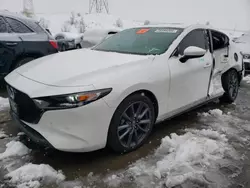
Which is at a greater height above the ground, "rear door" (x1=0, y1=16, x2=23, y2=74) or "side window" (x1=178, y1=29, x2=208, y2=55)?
"side window" (x1=178, y1=29, x2=208, y2=55)

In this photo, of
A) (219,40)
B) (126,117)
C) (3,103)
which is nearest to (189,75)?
(126,117)

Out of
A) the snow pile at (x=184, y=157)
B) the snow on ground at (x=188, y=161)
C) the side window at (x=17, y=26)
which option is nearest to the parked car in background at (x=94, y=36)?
the side window at (x=17, y=26)

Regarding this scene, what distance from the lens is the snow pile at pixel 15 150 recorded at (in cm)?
272

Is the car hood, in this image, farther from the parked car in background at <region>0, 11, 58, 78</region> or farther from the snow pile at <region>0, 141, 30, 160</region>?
the parked car in background at <region>0, 11, 58, 78</region>

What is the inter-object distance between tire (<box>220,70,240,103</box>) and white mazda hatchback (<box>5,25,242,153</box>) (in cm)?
53

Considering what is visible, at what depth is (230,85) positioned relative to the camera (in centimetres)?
459

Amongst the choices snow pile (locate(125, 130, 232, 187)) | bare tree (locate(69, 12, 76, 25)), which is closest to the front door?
snow pile (locate(125, 130, 232, 187))

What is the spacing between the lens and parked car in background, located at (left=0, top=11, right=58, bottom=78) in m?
4.79

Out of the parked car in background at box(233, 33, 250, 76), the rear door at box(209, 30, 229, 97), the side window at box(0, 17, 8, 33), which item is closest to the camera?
the rear door at box(209, 30, 229, 97)

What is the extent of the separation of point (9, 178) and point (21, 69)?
1292mm

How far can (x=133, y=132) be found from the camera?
111 inches

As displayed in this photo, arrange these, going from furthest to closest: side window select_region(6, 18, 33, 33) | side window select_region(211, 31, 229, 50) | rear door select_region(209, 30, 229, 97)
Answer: side window select_region(6, 18, 33, 33)
side window select_region(211, 31, 229, 50)
rear door select_region(209, 30, 229, 97)

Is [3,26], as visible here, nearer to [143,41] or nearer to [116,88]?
[143,41]

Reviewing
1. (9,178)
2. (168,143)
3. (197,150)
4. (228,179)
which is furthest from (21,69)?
(228,179)
